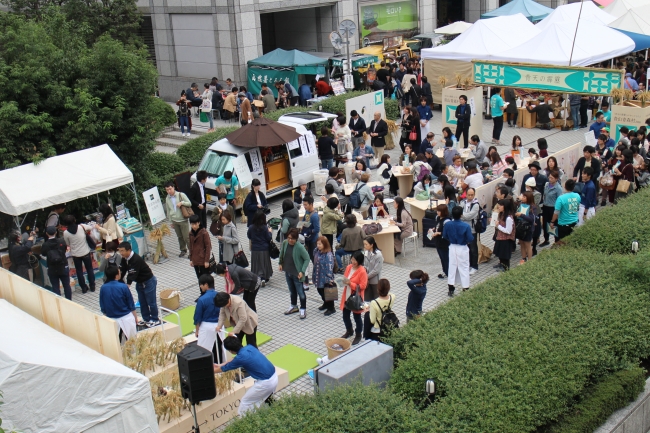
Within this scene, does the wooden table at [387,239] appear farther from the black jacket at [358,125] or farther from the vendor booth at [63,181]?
the black jacket at [358,125]

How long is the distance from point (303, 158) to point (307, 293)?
555 centimetres

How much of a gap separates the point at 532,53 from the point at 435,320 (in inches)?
640

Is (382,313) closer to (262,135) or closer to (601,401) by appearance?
(601,401)

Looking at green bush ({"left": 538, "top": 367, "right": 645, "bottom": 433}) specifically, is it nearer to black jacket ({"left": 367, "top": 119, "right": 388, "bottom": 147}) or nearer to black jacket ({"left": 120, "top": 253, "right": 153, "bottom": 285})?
black jacket ({"left": 120, "top": 253, "right": 153, "bottom": 285})

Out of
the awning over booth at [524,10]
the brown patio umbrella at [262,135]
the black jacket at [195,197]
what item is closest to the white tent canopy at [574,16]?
the awning over booth at [524,10]

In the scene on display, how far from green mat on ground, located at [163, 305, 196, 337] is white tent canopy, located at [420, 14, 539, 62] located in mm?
15885

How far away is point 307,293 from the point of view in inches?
511

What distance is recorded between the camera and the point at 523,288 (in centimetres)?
985

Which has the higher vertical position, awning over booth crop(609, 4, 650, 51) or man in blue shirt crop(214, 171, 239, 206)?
awning over booth crop(609, 4, 650, 51)

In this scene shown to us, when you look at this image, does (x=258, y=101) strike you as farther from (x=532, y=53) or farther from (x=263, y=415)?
(x=263, y=415)

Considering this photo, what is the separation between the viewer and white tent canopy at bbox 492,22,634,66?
22703 millimetres

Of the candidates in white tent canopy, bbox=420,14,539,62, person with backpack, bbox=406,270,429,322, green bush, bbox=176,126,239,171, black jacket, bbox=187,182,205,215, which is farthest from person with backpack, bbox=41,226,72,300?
white tent canopy, bbox=420,14,539,62

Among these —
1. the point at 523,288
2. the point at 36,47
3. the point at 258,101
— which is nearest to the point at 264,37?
the point at 258,101

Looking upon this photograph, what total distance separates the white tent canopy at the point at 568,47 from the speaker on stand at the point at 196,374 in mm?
17752
